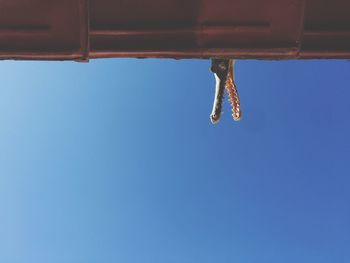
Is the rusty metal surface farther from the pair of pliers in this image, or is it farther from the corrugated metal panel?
the pair of pliers

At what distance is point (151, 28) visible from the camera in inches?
273

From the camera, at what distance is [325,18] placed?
7.15 metres

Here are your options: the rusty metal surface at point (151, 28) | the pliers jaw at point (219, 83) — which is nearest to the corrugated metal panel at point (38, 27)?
the rusty metal surface at point (151, 28)

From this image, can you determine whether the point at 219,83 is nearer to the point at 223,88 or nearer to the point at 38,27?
the point at 223,88

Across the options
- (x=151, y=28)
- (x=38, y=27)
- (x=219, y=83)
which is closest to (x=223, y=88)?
(x=219, y=83)

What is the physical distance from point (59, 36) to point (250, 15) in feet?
8.16

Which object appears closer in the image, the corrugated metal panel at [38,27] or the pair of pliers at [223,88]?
the corrugated metal panel at [38,27]

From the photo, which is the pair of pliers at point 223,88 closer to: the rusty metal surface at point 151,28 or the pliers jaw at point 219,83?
the pliers jaw at point 219,83

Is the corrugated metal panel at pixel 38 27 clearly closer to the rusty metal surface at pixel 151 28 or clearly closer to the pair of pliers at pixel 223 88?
the rusty metal surface at pixel 151 28

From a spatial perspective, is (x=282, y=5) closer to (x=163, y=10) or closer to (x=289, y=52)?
(x=289, y=52)

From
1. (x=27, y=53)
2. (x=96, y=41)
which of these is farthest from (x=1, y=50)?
(x=96, y=41)

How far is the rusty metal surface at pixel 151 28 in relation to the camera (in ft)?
22.5

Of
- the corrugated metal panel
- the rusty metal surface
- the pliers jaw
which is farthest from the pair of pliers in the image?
the corrugated metal panel

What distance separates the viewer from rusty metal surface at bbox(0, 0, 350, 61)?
6.85m
